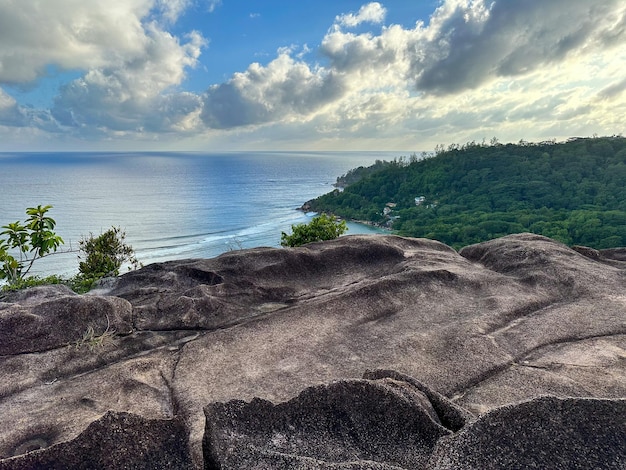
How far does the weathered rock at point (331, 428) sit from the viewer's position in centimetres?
653

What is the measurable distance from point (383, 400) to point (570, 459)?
2.80 metres

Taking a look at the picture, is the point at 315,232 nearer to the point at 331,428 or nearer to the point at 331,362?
the point at 331,362

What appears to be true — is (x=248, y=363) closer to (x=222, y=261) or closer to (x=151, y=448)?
(x=151, y=448)

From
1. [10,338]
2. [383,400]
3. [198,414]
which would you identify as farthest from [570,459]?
[10,338]

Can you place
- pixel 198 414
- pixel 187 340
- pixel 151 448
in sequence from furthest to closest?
pixel 187 340
pixel 198 414
pixel 151 448

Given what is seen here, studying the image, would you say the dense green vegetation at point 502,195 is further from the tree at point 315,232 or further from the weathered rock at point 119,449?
the weathered rock at point 119,449

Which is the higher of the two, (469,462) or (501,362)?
(469,462)

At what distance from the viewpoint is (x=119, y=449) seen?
6637 millimetres

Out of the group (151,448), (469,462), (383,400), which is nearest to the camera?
(469,462)

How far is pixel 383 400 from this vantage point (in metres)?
7.43

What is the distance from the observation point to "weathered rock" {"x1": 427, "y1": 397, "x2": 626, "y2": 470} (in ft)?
19.3

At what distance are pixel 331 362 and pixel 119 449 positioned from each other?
5.81 meters

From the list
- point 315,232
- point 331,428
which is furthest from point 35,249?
point 331,428

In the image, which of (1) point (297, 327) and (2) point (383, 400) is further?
(1) point (297, 327)
